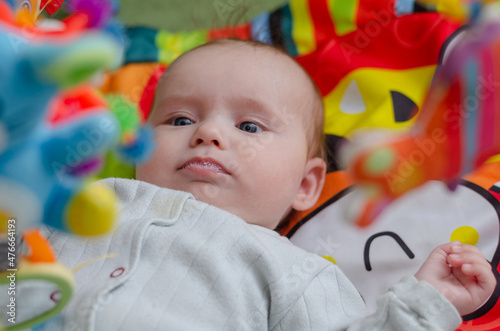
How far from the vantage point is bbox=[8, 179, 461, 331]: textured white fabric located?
2.05 feet

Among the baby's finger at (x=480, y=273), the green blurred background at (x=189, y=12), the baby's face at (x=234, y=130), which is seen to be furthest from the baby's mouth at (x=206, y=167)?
the green blurred background at (x=189, y=12)

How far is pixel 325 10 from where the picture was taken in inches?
48.8

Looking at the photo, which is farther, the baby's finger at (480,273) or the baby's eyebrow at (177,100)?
the baby's eyebrow at (177,100)

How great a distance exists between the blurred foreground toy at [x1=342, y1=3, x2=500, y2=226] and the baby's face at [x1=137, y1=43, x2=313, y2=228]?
0.38 metres

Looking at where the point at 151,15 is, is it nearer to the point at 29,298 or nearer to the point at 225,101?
the point at 225,101

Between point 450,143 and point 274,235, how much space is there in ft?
1.43

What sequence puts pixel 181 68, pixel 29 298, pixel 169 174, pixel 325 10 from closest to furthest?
pixel 29 298 → pixel 169 174 → pixel 181 68 → pixel 325 10

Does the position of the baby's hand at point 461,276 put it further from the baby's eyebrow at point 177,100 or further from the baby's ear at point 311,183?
the baby's eyebrow at point 177,100

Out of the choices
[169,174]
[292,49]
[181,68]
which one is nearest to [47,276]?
[169,174]

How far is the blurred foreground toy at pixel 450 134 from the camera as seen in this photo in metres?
0.40

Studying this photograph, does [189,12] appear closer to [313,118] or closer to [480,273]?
[313,118]

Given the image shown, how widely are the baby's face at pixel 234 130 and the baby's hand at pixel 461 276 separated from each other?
26cm

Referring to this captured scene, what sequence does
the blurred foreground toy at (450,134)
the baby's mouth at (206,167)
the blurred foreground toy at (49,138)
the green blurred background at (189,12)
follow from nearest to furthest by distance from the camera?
the blurred foreground toy at (49,138), the blurred foreground toy at (450,134), the baby's mouth at (206,167), the green blurred background at (189,12)

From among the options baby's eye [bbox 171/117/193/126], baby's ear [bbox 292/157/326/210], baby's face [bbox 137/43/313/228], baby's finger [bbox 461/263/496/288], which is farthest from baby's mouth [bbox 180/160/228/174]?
baby's finger [bbox 461/263/496/288]
